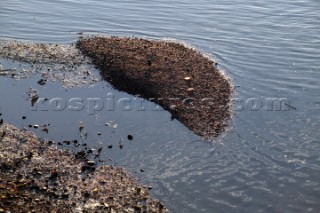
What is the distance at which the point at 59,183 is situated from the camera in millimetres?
12609

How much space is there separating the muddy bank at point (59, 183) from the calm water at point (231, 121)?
72 cm

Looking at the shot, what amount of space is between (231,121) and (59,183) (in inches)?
274

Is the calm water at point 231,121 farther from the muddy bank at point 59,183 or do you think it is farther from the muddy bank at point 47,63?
the muddy bank at point 59,183

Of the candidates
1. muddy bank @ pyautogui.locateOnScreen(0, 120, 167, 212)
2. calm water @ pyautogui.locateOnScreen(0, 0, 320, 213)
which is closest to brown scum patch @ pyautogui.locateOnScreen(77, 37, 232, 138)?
calm water @ pyautogui.locateOnScreen(0, 0, 320, 213)

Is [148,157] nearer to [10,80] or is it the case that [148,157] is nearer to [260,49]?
[10,80]

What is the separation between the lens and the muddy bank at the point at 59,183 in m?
11.6

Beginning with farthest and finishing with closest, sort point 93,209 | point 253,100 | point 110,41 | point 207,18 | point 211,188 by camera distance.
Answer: point 207,18, point 110,41, point 253,100, point 211,188, point 93,209

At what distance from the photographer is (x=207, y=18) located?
27641 millimetres

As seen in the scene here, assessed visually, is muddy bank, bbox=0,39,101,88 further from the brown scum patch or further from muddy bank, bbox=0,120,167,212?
muddy bank, bbox=0,120,167,212

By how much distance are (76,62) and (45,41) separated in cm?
364

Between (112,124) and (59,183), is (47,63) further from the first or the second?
(59,183)

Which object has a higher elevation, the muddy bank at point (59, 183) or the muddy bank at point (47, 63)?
the muddy bank at point (47, 63)

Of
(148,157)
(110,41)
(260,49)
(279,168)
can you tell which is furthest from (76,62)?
(279,168)

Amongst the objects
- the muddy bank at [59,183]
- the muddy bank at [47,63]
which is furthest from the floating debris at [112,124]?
the muddy bank at [47,63]
